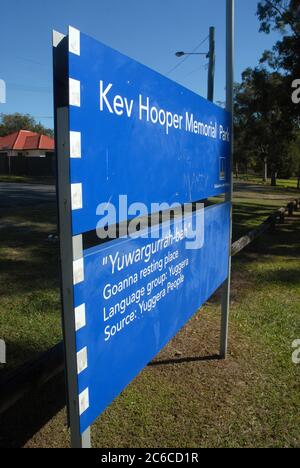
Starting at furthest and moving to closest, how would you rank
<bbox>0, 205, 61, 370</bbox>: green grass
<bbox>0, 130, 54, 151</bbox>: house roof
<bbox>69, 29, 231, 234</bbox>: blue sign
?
<bbox>0, 130, 54, 151</bbox>: house roof, <bbox>0, 205, 61, 370</bbox>: green grass, <bbox>69, 29, 231, 234</bbox>: blue sign

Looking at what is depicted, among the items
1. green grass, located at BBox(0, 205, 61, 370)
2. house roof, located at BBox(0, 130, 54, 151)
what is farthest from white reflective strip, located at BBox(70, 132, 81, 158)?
house roof, located at BBox(0, 130, 54, 151)

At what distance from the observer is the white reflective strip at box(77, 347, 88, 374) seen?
1.92 m

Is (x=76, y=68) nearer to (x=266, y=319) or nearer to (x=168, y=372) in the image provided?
(x=168, y=372)

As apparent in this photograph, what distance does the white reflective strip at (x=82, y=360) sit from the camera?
192 centimetres

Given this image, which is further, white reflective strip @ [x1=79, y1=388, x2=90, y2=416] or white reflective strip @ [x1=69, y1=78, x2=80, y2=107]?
white reflective strip @ [x1=79, y1=388, x2=90, y2=416]

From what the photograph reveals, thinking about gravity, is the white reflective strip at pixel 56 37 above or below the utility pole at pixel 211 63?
below

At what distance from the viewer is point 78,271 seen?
1.85 meters

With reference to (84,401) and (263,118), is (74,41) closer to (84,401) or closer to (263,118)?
(84,401)

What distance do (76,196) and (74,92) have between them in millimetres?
426

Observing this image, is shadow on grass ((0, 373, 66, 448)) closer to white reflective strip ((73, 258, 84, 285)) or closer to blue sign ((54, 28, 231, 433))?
blue sign ((54, 28, 231, 433))

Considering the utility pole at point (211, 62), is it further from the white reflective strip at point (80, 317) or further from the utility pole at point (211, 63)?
the white reflective strip at point (80, 317)

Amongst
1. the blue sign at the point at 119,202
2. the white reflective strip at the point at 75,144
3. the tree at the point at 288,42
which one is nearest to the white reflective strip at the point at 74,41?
the blue sign at the point at 119,202

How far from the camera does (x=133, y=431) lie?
3006 mm
